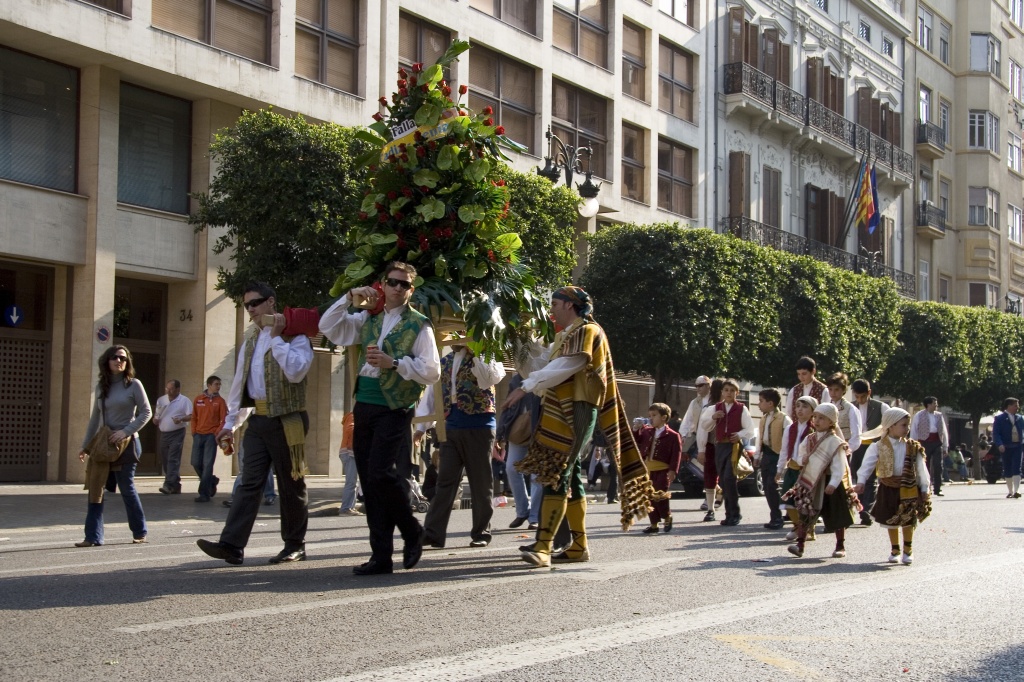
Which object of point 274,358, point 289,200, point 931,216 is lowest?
point 274,358

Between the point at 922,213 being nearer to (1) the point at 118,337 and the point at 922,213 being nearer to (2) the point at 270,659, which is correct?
(1) the point at 118,337

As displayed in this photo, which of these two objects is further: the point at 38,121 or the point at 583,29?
the point at 583,29

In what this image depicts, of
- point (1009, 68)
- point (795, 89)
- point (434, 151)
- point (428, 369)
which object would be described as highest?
point (1009, 68)

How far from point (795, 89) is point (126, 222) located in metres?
27.3

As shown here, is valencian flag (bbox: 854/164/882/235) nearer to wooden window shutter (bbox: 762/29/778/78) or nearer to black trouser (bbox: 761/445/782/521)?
wooden window shutter (bbox: 762/29/778/78)

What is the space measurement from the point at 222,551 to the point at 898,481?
5371mm

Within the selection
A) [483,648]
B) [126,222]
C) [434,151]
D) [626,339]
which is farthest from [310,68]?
[483,648]

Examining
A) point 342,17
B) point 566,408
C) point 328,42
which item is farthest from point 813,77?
point 566,408

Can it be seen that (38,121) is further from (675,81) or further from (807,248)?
(807,248)

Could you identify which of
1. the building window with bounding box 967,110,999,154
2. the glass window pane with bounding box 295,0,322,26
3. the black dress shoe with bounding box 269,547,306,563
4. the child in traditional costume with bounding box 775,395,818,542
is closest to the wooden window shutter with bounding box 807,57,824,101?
the building window with bounding box 967,110,999,154

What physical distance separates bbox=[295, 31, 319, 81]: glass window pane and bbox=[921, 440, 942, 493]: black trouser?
13.3 m

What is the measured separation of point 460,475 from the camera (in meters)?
9.91

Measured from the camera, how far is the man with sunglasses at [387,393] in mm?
8062

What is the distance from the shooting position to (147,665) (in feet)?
17.4
